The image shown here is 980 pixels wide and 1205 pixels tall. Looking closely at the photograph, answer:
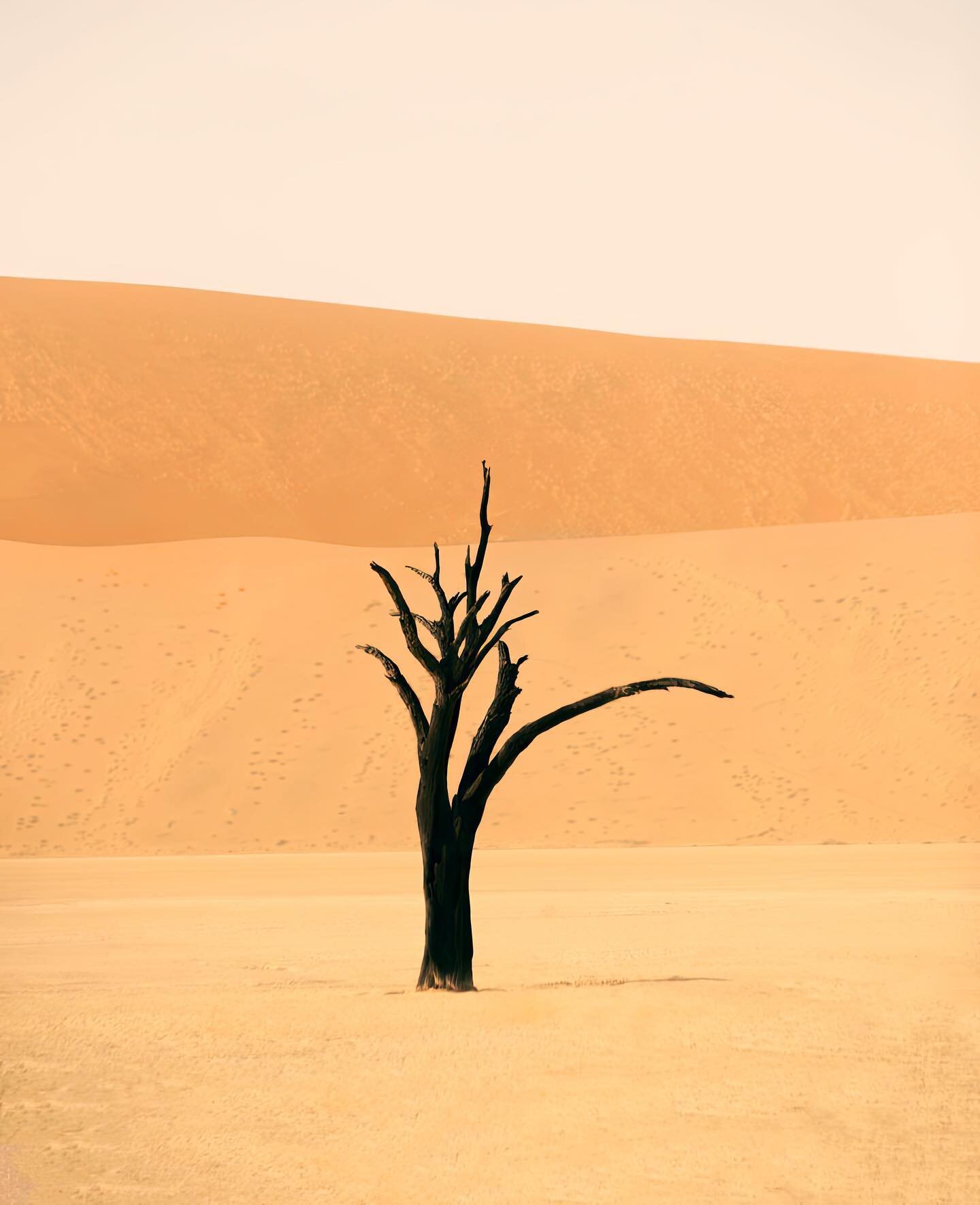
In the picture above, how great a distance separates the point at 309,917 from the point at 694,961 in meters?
7.18

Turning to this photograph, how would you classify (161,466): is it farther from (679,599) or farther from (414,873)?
(414,873)

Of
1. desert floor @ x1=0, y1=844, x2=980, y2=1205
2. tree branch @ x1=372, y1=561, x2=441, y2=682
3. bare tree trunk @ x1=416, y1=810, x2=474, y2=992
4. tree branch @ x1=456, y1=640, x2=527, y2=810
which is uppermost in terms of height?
tree branch @ x1=372, y1=561, x2=441, y2=682

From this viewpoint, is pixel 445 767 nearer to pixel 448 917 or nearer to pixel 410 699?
pixel 410 699

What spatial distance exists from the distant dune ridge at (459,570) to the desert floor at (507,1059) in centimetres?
1802

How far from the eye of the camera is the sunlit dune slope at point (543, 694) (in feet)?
131

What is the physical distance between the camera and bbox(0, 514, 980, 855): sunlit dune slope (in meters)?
39.8

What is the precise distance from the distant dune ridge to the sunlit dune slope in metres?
0.11

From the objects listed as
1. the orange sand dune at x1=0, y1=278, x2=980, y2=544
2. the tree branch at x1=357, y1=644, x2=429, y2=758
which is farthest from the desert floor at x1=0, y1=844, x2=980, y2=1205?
the orange sand dune at x1=0, y1=278, x2=980, y2=544

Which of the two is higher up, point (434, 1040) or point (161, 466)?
point (161, 466)

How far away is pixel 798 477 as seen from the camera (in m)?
78.2

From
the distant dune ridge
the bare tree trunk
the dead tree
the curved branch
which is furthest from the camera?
the distant dune ridge

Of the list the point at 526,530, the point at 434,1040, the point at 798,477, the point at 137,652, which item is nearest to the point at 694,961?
the point at 434,1040

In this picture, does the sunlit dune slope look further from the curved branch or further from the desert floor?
the curved branch

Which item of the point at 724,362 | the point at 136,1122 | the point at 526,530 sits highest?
the point at 724,362
